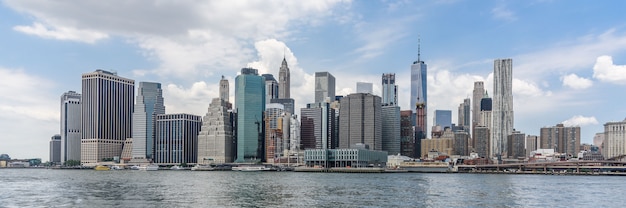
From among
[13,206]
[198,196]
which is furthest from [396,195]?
[13,206]

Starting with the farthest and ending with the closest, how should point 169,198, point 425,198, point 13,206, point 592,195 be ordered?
point 592,195
point 425,198
point 169,198
point 13,206

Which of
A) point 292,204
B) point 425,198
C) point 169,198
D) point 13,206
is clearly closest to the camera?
point 13,206

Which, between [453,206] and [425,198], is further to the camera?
[425,198]

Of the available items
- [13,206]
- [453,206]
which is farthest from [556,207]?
[13,206]

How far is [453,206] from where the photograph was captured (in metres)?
68.2

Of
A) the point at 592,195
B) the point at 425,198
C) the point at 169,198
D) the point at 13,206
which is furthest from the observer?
the point at 592,195

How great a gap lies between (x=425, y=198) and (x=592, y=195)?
28.2 metres

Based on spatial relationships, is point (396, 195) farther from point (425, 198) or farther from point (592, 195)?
point (592, 195)

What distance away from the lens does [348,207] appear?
64625 millimetres

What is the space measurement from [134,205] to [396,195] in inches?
1462

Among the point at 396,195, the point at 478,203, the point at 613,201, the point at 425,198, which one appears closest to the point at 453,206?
the point at 478,203

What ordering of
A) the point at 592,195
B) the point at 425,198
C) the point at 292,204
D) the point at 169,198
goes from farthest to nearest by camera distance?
1. the point at 592,195
2. the point at 425,198
3. the point at 169,198
4. the point at 292,204

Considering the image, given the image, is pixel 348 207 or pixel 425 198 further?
pixel 425 198

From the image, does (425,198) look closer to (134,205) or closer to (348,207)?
(348,207)
